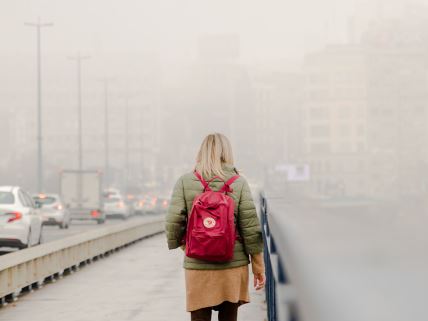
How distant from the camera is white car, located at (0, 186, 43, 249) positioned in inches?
932

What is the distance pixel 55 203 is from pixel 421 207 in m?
45.2

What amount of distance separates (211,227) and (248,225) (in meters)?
0.37

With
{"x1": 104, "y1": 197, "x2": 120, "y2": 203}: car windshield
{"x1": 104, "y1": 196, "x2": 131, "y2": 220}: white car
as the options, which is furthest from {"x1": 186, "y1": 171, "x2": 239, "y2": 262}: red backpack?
{"x1": 104, "y1": 197, "x2": 120, "y2": 203}: car windshield

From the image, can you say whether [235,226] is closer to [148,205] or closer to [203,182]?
[203,182]

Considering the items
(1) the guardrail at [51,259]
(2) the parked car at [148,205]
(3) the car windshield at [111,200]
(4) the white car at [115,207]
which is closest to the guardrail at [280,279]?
(1) the guardrail at [51,259]

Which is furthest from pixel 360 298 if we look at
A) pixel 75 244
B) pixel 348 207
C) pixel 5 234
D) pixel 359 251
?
pixel 5 234

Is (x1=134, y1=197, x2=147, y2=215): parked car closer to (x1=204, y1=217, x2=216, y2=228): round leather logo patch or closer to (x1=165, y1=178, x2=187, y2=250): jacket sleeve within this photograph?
(x1=165, y1=178, x2=187, y2=250): jacket sleeve

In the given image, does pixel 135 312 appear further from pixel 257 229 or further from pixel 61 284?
pixel 257 229

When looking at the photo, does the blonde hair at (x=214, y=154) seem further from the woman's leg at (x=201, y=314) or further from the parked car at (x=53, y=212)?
the parked car at (x=53, y=212)

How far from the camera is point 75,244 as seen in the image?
1994cm

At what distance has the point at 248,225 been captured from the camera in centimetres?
672

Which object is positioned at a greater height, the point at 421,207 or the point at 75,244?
the point at 421,207

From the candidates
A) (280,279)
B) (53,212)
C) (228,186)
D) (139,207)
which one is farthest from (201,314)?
(139,207)

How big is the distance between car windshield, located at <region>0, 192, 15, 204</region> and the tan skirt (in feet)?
60.5
